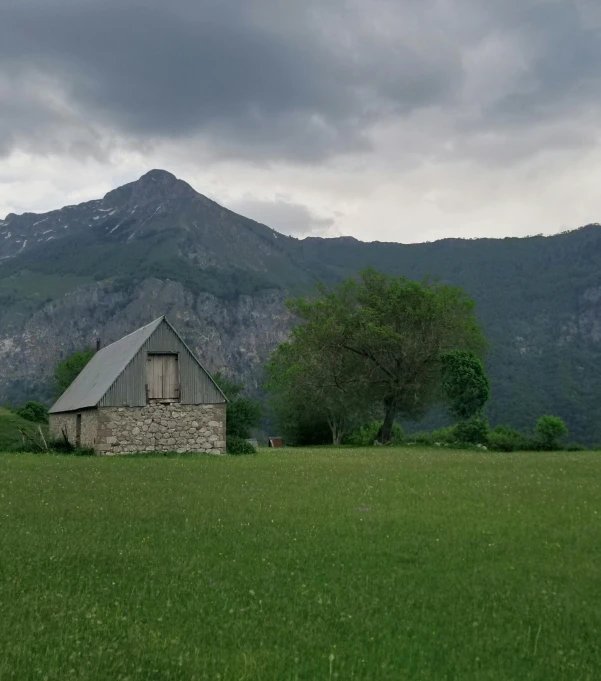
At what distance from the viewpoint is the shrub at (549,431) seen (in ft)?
173

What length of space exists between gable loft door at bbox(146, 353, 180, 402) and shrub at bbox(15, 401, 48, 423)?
3252cm

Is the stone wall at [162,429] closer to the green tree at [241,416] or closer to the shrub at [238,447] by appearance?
the shrub at [238,447]

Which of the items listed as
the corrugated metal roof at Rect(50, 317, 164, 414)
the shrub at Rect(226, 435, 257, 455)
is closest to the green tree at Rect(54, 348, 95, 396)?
the corrugated metal roof at Rect(50, 317, 164, 414)

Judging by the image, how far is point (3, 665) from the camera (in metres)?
7.46

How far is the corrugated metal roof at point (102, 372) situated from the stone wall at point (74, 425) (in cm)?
52

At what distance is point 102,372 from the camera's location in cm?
4650

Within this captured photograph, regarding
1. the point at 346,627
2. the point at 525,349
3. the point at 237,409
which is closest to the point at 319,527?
the point at 346,627

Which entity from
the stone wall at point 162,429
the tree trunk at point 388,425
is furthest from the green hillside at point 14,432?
the tree trunk at point 388,425

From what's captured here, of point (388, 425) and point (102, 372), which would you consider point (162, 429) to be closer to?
point (102, 372)

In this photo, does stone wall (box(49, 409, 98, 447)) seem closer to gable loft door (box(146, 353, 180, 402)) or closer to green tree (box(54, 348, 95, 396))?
gable loft door (box(146, 353, 180, 402))

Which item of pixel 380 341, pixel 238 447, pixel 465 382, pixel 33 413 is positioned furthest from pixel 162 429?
pixel 33 413

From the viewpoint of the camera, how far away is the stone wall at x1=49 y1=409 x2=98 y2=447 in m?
41.1

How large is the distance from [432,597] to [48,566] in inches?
260

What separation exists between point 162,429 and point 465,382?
91.5 feet
